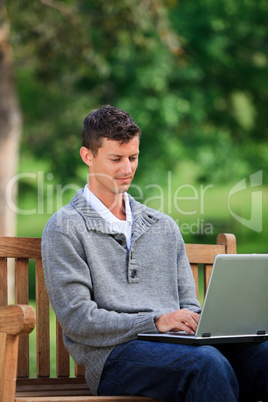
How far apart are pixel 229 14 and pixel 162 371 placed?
38.4 feet

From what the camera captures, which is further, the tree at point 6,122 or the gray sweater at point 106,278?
the tree at point 6,122

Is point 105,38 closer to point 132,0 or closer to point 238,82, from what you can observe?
point 132,0

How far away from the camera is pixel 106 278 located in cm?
309

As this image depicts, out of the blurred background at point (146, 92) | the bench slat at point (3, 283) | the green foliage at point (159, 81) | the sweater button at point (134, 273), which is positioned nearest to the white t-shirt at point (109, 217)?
the sweater button at point (134, 273)

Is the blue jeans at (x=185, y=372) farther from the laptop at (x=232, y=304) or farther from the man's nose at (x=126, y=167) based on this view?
the man's nose at (x=126, y=167)

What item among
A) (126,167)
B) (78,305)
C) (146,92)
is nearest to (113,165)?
(126,167)

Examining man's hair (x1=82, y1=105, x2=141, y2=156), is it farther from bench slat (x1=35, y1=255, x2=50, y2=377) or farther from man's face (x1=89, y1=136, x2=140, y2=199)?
bench slat (x1=35, y1=255, x2=50, y2=377)

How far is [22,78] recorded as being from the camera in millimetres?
12617

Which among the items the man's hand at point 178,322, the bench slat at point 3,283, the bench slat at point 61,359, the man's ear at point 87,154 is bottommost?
the bench slat at point 61,359

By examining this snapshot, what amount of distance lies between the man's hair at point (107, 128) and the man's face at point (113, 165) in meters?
0.02

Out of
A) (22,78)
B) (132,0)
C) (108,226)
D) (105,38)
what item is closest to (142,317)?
(108,226)

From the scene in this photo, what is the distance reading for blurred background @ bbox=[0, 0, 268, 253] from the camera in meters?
8.91

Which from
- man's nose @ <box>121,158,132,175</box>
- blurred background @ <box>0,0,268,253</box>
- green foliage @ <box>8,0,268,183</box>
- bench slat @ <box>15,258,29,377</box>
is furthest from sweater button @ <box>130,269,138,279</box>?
green foliage @ <box>8,0,268,183</box>

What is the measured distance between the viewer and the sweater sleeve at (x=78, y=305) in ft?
9.59
